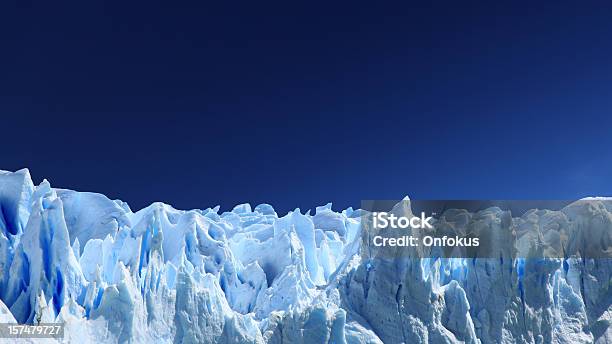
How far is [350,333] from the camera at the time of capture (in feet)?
63.4

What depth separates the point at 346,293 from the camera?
2047 centimetres

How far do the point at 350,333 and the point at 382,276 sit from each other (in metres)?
2.09

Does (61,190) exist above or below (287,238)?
above

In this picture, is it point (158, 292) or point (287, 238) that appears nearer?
point (158, 292)

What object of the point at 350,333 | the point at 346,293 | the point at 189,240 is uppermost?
the point at 189,240

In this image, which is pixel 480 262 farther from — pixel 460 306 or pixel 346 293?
pixel 346 293

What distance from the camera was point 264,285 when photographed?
918 inches

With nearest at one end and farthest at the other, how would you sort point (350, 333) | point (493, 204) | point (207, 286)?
point (350, 333), point (207, 286), point (493, 204)

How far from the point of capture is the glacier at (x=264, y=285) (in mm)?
18719

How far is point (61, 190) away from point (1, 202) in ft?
9.57

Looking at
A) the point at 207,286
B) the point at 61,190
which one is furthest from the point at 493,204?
the point at 61,190

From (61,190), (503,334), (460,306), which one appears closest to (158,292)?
(61,190)

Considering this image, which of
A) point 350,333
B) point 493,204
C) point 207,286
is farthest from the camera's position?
point 493,204

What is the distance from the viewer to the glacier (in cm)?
1872
